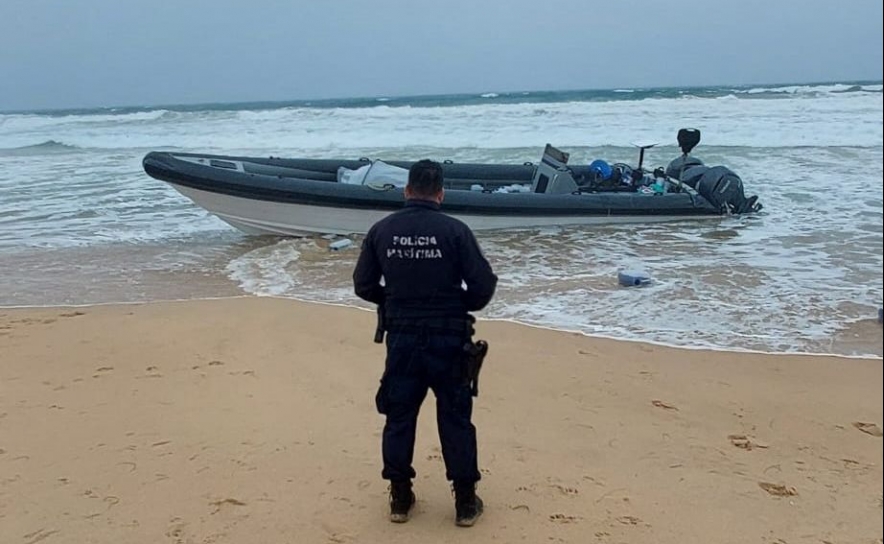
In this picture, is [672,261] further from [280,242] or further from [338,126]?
[338,126]

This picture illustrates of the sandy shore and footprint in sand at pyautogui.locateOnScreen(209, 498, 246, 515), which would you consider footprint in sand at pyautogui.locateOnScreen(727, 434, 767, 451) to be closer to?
the sandy shore

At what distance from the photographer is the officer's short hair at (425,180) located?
2.58 m

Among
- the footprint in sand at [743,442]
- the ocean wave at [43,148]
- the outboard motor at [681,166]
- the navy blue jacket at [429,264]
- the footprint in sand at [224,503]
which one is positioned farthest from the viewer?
the ocean wave at [43,148]

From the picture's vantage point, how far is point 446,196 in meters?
8.38

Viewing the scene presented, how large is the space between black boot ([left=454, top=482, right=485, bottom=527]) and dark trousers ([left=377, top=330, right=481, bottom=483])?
0.10ft

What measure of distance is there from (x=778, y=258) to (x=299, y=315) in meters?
4.37

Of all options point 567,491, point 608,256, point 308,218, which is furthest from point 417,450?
point 308,218

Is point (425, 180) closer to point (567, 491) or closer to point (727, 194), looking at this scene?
point (567, 491)

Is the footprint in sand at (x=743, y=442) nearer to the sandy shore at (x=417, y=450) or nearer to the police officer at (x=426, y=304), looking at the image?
the sandy shore at (x=417, y=450)

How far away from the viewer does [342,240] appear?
8484mm

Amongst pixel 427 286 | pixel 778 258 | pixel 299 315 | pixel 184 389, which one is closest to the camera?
pixel 427 286

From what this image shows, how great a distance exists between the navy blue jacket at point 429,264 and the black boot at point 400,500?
61 centimetres

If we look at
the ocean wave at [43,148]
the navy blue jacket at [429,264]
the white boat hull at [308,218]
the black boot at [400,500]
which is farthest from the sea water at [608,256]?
the ocean wave at [43,148]

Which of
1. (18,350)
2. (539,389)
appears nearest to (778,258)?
(539,389)
